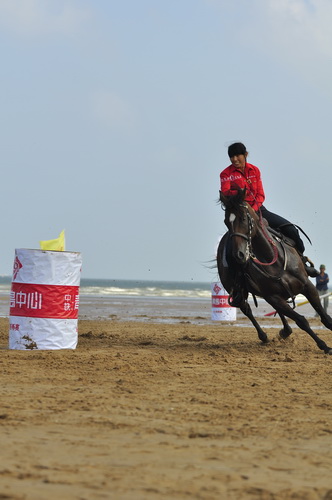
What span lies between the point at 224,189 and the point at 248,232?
0.97m

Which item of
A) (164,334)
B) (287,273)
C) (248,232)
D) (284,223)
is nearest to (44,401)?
(248,232)

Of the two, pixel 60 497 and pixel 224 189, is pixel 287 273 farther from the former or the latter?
pixel 60 497

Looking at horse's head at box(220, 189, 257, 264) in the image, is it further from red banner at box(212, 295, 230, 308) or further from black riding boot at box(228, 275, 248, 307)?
red banner at box(212, 295, 230, 308)

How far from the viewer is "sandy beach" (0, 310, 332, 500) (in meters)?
3.42

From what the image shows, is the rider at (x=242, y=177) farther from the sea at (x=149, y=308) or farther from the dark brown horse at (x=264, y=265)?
the sea at (x=149, y=308)

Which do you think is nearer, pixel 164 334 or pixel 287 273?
pixel 287 273

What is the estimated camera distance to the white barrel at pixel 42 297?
951 cm

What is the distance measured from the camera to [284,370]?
8.10 m

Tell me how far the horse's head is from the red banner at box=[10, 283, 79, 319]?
2.23 m

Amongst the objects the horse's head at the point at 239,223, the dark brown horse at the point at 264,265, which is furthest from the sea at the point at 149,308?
the horse's head at the point at 239,223

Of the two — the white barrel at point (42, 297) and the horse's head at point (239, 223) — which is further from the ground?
the horse's head at point (239, 223)

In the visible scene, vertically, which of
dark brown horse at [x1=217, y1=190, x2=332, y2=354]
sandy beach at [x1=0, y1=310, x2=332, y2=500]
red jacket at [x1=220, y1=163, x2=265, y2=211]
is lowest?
sandy beach at [x1=0, y1=310, x2=332, y2=500]

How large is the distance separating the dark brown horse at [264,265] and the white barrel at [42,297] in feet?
7.11

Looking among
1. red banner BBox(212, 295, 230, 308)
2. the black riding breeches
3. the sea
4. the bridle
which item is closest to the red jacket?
the bridle
